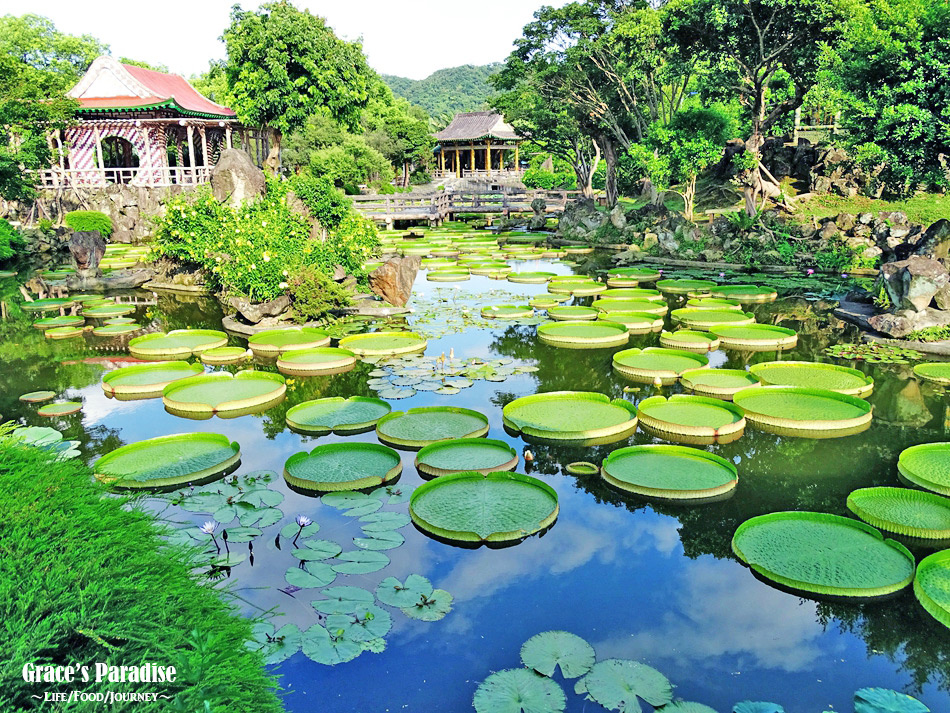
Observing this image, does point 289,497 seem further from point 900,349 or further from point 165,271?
point 165,271

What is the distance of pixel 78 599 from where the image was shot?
1.97 metres

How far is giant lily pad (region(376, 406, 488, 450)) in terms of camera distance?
20.6 ft

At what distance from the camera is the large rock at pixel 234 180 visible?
45.2 ft

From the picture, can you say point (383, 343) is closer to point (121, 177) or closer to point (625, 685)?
point (625, 685)

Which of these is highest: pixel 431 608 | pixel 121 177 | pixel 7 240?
pixel 121 177

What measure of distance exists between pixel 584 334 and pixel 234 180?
822 centimetres

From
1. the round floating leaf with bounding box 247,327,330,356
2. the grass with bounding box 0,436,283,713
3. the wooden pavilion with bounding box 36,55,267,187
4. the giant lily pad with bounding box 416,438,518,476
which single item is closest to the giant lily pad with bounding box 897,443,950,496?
the giant lily pad with bounding box 416,438,518,476

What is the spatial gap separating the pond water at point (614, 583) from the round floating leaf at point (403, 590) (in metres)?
0.07

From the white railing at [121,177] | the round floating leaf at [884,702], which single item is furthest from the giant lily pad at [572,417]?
the white railing at [121,177]

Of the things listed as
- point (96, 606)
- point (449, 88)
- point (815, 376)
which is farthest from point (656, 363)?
point (449, 88)

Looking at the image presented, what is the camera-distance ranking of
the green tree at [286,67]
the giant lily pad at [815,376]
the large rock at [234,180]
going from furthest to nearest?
the green tree at [286,67], the large rock at [234,180], the giant lily pad at [815,376]

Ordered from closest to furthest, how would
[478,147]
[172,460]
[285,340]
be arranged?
[172,460], [285,340], [478,147]

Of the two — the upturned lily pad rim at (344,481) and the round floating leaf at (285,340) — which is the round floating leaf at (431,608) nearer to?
the upturned lily pad rim at (344,481)

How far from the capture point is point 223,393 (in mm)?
7559
